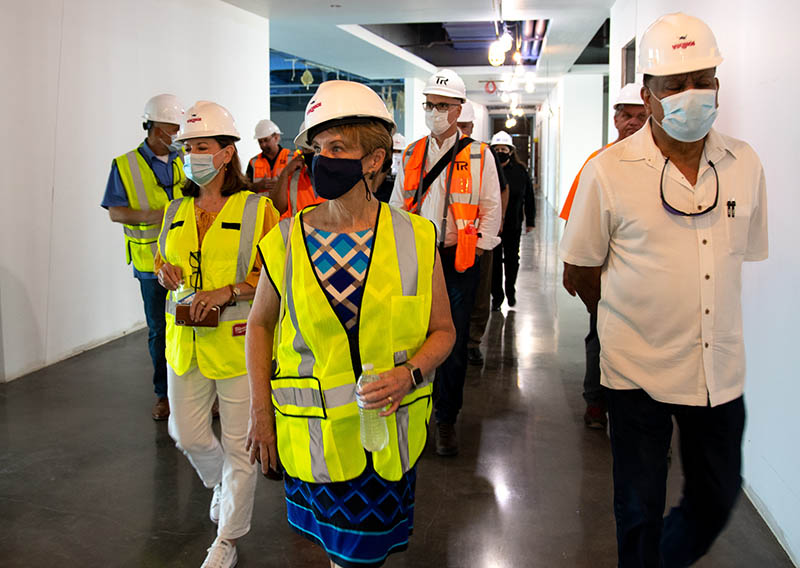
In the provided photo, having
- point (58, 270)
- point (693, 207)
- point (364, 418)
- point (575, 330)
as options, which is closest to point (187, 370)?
point (364, 418)

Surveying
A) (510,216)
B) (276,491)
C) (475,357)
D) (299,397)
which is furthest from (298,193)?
(510,216)

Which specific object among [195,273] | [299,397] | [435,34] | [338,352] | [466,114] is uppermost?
[435,34]

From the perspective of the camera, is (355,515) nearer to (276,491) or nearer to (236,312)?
(236,312)

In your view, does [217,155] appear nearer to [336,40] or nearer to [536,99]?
[336,40]

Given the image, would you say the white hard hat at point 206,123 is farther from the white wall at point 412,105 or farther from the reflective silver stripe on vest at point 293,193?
the white wall at point 412,105

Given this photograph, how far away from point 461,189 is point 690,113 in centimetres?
206

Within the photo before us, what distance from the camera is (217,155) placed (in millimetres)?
2977

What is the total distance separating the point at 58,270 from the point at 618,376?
5108 mm

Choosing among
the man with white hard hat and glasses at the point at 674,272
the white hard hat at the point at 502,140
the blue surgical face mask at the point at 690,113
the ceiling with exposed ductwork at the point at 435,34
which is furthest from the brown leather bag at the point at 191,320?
the ceiling with exposed ductwork at the point at 435,34

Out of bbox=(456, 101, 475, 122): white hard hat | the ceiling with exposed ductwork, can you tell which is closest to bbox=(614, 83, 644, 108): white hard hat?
bbox=(456, 101, 475, 122): white hard hat

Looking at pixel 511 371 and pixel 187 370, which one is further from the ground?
pixel 187 370

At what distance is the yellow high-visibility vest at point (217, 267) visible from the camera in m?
2.81

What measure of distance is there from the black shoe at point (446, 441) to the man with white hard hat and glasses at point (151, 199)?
5.77 feet

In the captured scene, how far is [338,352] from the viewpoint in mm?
1827
